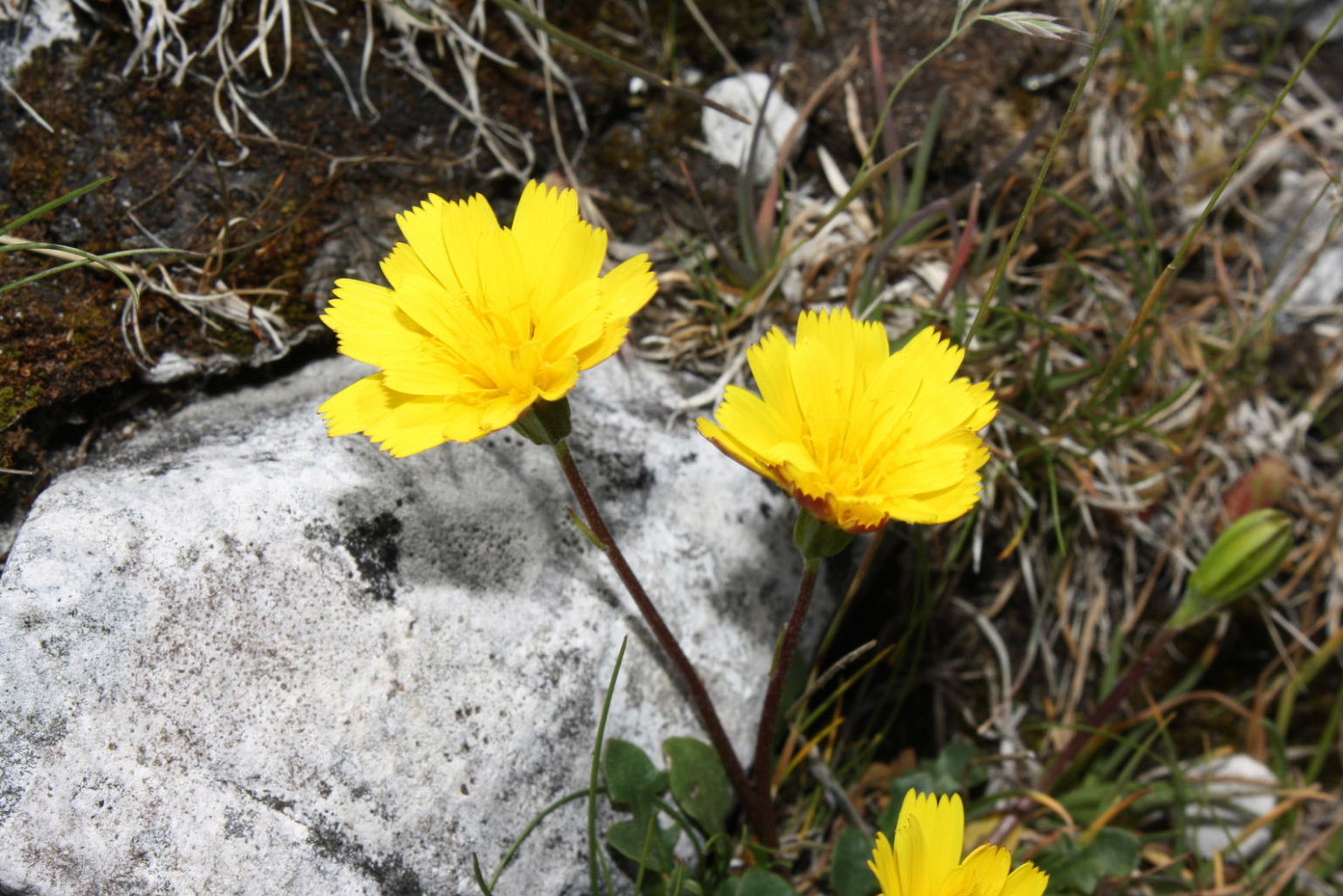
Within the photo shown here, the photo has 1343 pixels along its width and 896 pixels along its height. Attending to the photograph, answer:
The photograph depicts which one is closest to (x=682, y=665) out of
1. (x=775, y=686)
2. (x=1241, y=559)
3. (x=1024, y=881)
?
(x=775, y=686)

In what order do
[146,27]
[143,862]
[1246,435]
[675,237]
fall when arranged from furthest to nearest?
[1246,435] → [675,237] → [146,27] → [143,862]

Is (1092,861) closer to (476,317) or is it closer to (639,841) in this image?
(639,841)

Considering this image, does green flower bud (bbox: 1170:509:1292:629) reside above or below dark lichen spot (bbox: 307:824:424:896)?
above

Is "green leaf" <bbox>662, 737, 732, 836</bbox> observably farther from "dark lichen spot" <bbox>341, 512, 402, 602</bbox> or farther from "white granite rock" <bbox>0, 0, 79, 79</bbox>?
"white granite rock" <bbox>0, 0, 79, 79</bbox>

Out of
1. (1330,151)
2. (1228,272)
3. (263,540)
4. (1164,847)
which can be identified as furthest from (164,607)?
(1330,151)

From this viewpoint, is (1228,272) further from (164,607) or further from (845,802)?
(164,607)

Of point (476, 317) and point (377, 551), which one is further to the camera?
point (377, 551)

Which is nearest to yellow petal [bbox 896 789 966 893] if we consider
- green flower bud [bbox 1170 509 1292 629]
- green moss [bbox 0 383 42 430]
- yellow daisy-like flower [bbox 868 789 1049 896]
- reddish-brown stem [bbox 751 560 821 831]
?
yellow daisy-like flower [bbox 868 789 1049 896]
